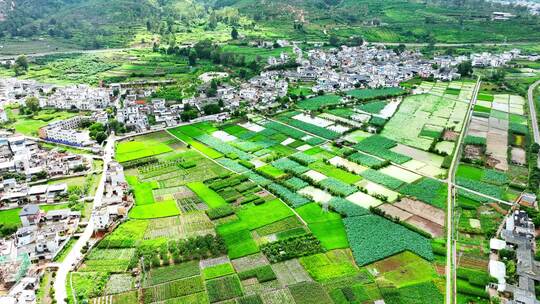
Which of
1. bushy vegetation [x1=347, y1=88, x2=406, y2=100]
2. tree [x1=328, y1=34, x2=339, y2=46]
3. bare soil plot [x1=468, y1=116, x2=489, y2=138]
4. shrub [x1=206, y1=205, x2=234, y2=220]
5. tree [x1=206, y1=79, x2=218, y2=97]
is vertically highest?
tree [x1=328, y1=34, x2=339, y2=46]

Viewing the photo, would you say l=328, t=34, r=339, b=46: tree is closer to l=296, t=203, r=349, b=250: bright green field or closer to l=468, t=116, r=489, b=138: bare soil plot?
l=468, t=116, r=489, b=138: bare soil plot

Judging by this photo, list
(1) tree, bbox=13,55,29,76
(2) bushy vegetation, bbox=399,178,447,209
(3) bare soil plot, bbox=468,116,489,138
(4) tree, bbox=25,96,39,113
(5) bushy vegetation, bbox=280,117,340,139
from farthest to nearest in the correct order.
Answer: (1) tree, bbox=13,55,29,76, (4) tree, bbox=25,96,39,113, (3) bare soil plot, bbox=468,116,489,138, (5) bushy vegetation, bbox=280,117,340,139, (2) bushy vegetation, bbox=399,178,447,209

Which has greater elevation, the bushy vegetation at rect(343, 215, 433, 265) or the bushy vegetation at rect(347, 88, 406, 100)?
the bushy vegetation at rect(347, 88, 406, 100)

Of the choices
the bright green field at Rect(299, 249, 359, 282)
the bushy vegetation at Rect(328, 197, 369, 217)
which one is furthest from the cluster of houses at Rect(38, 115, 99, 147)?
the bright green field at Rect(299, 249, 359, 282)

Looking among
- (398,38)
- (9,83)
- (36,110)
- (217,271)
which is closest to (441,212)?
(217,271)

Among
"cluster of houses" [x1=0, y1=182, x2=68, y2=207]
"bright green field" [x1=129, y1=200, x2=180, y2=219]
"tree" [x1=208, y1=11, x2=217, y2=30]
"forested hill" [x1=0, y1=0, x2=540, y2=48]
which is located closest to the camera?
"bright green field" [x1=129, y1=200, x2=180, y2=219]

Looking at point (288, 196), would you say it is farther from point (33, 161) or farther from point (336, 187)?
point (33, 161)

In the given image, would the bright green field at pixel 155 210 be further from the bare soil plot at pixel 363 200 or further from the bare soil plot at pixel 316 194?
the bare soil plot at pixel 363 200

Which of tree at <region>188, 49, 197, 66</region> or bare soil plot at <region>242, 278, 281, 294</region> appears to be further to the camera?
tree at <region>188, 49, 197, 66</region>
